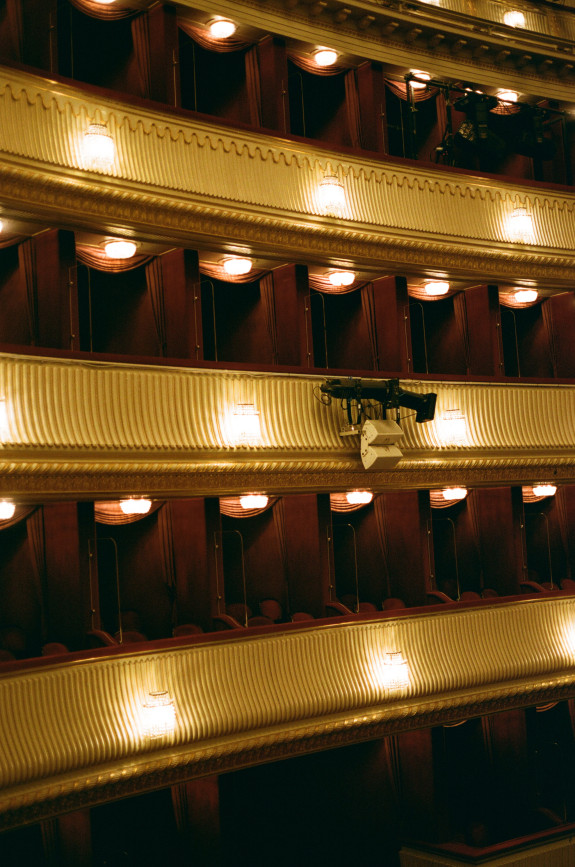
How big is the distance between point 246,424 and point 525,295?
6.69m

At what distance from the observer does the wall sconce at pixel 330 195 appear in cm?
1460

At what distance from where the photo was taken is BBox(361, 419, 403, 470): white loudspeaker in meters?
13.8

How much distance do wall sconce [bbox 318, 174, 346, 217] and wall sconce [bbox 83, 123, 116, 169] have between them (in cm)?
325

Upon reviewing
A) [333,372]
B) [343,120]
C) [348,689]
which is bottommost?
[348,689]

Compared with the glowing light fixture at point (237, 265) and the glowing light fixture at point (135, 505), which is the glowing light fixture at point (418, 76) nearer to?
the glowing light fixture at point (237, 265)

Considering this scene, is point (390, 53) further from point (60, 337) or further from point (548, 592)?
point (548, 592)

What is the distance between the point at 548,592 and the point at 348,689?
3999 mm

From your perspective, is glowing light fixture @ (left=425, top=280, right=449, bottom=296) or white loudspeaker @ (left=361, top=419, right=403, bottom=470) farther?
glowing light fixture @ (left=425, top=280, right=449, bottom=296)

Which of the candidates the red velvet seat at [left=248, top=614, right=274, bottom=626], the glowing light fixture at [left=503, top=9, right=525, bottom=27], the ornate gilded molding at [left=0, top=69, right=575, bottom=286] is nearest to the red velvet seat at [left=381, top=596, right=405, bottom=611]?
the red velvet seat at [left=248, top=614, right=274, bottom=626]

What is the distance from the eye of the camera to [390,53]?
16.2m

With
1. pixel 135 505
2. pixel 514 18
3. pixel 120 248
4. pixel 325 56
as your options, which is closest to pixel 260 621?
pixel 135 505

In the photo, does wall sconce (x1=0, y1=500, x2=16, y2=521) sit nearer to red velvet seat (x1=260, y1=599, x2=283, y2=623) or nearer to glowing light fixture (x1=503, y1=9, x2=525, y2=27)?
red velvet seat (x1=260, y1=599, x2=283, y2=623)

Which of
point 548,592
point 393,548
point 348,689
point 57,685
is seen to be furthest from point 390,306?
point 57,685

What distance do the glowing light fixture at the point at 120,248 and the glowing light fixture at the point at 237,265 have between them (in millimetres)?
1426
